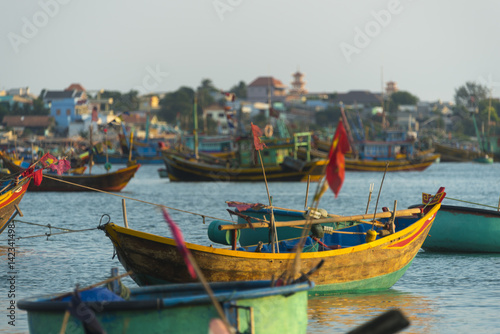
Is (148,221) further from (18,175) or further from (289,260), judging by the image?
(289,260)

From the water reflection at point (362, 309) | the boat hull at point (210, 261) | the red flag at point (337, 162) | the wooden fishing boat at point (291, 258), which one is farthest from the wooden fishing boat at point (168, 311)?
the water reflection at point (362, 309)

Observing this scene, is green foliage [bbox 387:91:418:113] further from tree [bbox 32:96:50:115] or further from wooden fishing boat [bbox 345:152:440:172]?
wooden fishing boat [bbox 345:152:440:172]

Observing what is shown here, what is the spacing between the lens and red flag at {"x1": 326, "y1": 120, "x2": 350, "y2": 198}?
8510mm

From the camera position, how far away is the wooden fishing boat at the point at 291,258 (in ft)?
37.8

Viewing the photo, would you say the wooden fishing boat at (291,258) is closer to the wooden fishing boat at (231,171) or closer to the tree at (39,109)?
the wooden fishing boat at (231,171)

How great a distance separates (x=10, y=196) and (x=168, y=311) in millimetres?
12270

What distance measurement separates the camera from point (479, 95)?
168 meters

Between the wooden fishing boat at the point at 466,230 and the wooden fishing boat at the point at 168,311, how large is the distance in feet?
36.3

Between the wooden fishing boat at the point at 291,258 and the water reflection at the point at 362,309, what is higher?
the wooden fishing boat at the point at 291,258

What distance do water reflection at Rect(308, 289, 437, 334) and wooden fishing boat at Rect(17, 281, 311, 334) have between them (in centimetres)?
321

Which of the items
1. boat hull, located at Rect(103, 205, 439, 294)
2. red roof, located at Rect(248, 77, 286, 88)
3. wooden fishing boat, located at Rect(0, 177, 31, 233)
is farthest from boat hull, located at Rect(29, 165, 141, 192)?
red roof, located at Rect(248, 77, 286, 88)

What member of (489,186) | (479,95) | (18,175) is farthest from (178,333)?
(479,95)

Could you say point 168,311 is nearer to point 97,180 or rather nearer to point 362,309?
point 362,309

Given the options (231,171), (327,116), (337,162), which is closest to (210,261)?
(337,162)
